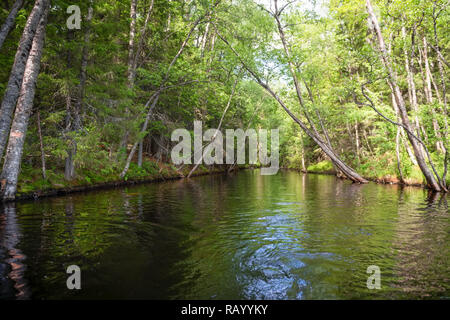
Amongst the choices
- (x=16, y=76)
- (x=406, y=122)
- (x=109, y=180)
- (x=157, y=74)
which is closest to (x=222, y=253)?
(x=16, y=76)

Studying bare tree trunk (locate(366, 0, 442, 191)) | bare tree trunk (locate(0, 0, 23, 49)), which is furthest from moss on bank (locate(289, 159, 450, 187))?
bare tree trunk (locate(0, 0, 23, 49))

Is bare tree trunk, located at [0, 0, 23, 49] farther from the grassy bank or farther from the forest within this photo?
the grassy bank

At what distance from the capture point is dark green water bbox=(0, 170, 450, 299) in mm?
3223

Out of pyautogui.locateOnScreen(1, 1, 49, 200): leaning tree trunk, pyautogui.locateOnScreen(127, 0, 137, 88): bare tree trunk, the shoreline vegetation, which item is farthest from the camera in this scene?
pyautogui.locateOnScreen(127, 0, 137, 88): bare tree trunk

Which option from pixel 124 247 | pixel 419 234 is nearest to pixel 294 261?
pixel 124 247

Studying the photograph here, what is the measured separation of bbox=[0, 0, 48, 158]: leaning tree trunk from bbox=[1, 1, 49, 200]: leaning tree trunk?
0.44 feet

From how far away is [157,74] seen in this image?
54.7 ft

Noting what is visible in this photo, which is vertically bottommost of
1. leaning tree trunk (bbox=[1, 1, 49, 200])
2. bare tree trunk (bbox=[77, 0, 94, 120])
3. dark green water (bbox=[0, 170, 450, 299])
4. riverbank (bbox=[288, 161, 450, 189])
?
dark green water (bbox=[0, 170, 450, 299])

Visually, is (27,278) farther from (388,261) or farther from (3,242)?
(388,261)

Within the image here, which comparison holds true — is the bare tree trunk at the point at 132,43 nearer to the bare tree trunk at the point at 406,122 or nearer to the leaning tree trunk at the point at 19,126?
the leaning tree trunk at the point at 19,126

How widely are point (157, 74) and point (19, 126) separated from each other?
30.1 ft

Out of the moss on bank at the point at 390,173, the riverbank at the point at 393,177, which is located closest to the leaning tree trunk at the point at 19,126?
the moss on bank at the point at 390,173

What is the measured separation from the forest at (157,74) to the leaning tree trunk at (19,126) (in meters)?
0.04
